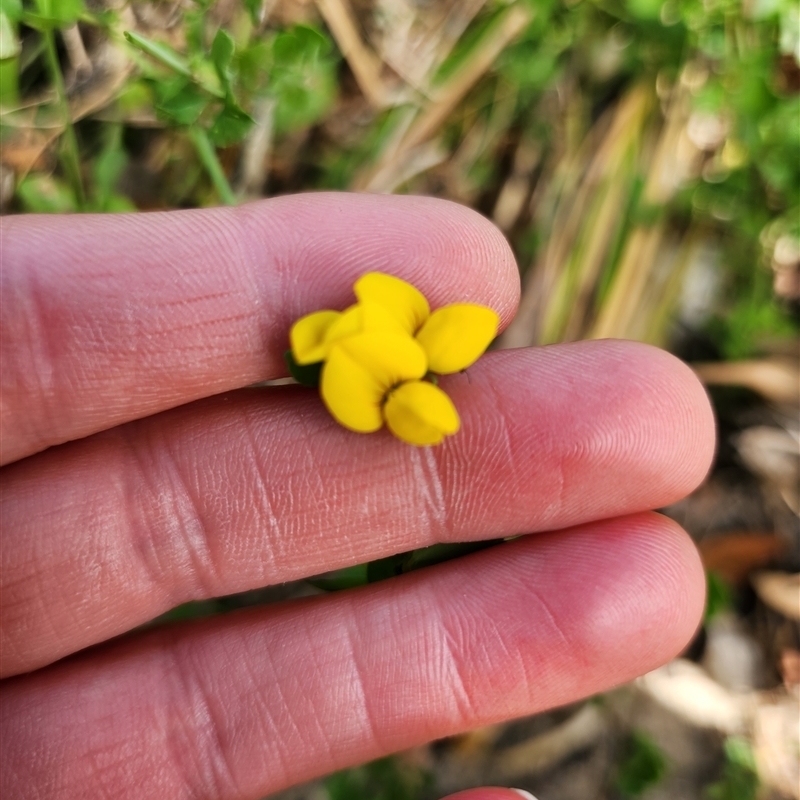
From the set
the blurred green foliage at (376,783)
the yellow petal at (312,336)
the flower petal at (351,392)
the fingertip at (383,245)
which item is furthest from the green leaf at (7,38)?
the blurred green foliage at (376,783)

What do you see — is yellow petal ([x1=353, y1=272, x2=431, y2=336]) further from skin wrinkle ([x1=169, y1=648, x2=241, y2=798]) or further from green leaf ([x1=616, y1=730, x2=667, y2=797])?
green leaf ([x1=616, y1=730, x2=667, y2=797])

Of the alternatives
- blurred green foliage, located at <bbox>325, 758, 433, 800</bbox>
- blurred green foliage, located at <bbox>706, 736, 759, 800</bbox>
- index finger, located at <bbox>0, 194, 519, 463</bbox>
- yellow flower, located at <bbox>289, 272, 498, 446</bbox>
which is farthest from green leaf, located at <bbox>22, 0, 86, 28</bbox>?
blurred green foliage, located at <bbox>706, 736, 759, 800</bbox>

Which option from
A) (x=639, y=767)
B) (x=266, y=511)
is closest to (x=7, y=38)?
(x=266, y=511)

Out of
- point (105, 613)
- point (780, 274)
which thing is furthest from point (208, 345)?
point (780, 274)

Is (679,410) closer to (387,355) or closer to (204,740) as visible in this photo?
(387,355)

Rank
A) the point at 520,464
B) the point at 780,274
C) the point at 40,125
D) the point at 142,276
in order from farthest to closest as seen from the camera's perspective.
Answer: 1. the point at 780,274
2. the point at 40,125
3. the point at 520,464
4. the point at 142,276

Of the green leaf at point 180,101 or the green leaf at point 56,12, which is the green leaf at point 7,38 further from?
the green leaf at point 180,101

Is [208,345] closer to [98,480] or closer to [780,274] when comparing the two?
[98,480]
